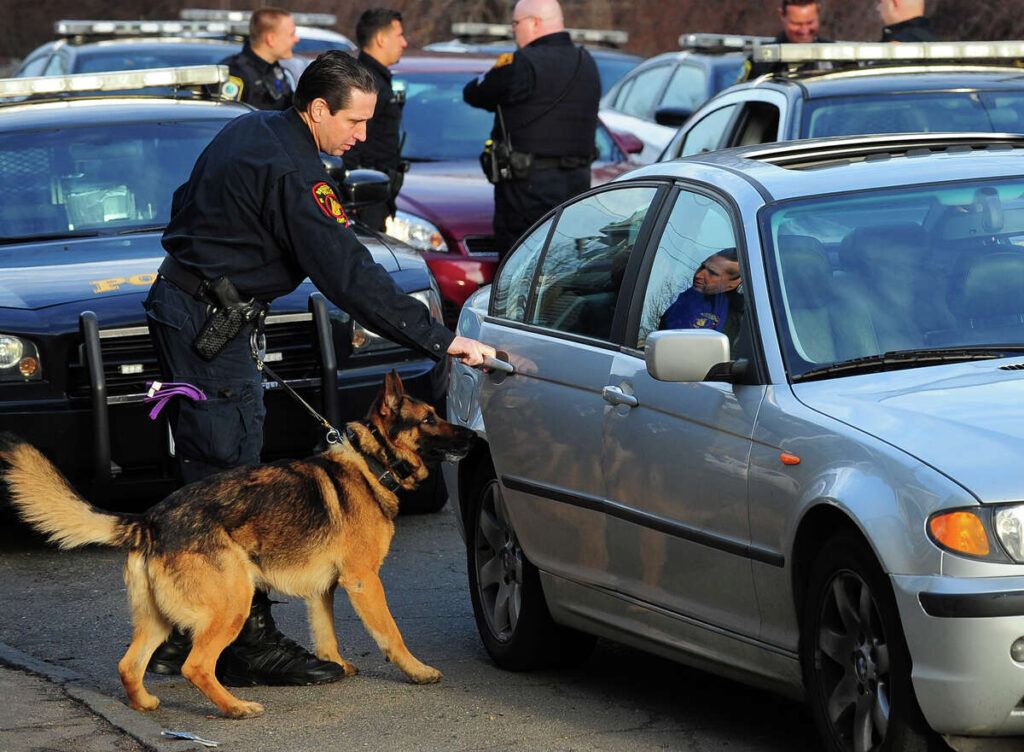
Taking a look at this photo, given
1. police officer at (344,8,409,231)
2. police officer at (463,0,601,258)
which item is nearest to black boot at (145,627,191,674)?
police officer at (463,0,601,258)

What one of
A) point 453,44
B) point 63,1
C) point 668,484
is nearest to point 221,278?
point 668,484

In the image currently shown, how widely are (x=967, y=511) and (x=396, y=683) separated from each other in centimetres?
244

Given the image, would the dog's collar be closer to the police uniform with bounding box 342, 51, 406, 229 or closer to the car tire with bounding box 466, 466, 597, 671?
the car tire with bounding box 466, 466, 597, 671

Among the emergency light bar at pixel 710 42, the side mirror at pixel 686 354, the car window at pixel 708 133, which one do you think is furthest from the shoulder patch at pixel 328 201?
the emergency light bar at pixel 710 42

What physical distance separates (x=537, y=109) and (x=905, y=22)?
2.35 metres

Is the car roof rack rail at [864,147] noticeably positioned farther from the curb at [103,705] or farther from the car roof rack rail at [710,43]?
the car roof rack rail at [710,43]

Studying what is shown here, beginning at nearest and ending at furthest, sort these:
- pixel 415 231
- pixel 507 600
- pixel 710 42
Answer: pixel 507 600, pixel 415 231, pixel 710 42

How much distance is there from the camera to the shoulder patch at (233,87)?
40.0 ft

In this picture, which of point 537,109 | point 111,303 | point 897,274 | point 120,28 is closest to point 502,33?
point 120,28

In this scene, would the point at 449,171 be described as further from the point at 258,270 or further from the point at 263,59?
the point at 258,270

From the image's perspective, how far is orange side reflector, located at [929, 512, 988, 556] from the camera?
4008 millimetres

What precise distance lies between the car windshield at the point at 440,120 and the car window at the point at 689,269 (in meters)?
8.39

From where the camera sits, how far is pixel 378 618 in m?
5.81

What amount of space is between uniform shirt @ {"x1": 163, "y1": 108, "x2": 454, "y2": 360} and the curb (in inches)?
52.0
